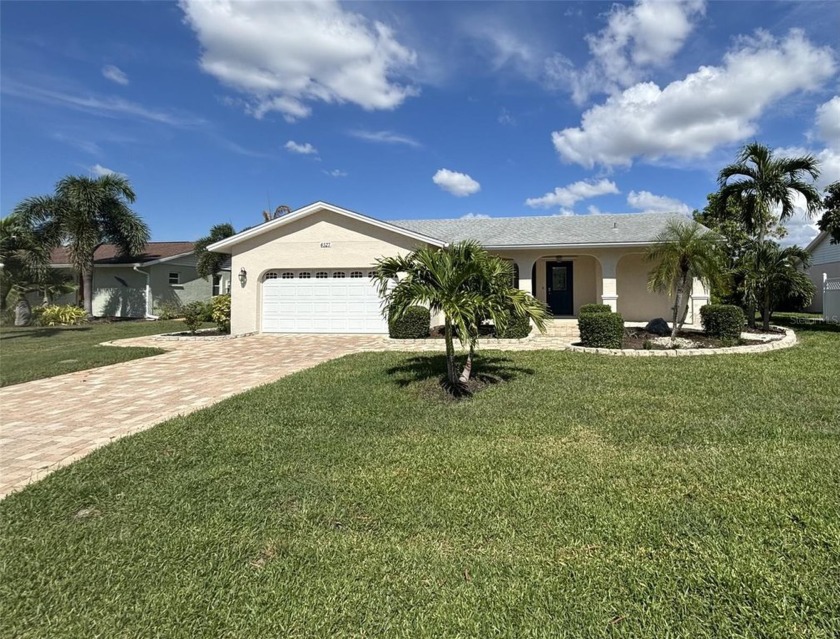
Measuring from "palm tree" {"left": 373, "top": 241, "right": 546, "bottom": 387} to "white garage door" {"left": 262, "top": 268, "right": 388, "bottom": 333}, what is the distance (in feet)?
28.9

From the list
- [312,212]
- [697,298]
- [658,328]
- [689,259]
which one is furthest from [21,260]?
[697,298]

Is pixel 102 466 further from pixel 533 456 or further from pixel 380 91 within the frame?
pixel 380 91

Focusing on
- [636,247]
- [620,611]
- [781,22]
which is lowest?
[620,611]

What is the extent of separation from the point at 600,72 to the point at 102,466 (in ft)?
53.6

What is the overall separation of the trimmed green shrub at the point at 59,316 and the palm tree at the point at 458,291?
20639 mm

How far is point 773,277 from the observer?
42.1 ft

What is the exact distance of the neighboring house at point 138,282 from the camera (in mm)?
25672

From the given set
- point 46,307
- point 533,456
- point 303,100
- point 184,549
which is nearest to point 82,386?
point 184,549

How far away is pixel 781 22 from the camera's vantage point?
1033 centimetres

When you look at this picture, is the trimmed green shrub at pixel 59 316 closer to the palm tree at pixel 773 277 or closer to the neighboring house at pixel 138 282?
the neighboring house at pixel 138 282

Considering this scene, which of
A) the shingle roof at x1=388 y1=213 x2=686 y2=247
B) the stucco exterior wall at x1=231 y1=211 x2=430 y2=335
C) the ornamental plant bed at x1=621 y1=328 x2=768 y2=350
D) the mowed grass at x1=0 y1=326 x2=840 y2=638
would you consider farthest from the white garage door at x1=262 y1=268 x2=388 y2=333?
the mowed grass at x1=0 y1=326 x2=840 y2=638

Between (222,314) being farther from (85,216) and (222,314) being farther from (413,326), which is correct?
(85,216)

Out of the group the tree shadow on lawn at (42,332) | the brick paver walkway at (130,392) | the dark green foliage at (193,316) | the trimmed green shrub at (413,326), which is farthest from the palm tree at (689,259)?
the tree shadow on lawn at (42,332)

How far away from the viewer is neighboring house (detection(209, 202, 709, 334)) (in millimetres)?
15828
